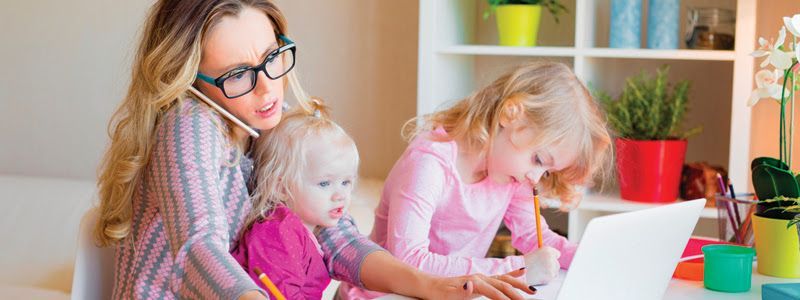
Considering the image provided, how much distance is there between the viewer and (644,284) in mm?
1384

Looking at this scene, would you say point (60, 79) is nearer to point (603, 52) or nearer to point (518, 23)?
point (518, 23)

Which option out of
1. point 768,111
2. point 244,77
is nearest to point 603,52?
point 768,111

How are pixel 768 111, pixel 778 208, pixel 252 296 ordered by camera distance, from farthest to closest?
pixel 768 111, pixel 778 208, pixel 252 296

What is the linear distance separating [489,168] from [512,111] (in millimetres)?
142

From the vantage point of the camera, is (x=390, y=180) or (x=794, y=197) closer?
(x=794, y=197)

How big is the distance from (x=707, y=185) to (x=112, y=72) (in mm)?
1903

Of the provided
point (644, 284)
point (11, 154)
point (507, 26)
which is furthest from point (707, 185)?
point (11, 154)

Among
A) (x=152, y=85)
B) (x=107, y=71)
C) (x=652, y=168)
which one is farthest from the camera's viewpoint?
(x=107, y=71)

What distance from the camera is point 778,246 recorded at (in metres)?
1.68

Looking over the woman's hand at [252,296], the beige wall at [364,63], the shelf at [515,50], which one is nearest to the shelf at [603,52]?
the shelf at [515,50]

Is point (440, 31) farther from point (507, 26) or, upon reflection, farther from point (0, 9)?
point (0, 9)

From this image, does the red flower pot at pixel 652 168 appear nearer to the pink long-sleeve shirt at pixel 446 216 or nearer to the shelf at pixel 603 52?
the shelf at pixel 603 52

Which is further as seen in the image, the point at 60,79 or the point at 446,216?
the point at 60,79

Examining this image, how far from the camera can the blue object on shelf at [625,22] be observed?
2.80 meters
